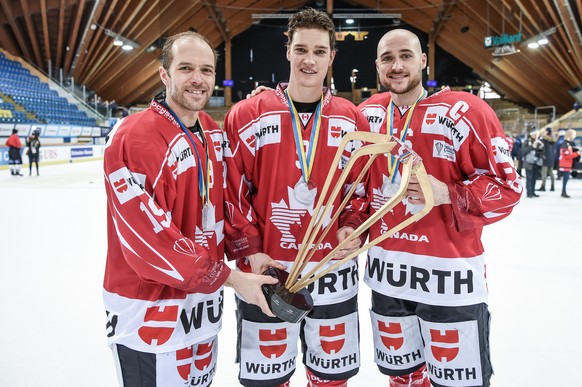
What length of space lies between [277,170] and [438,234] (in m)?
0.71

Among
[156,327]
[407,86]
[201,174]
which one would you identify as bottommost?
[156,327]

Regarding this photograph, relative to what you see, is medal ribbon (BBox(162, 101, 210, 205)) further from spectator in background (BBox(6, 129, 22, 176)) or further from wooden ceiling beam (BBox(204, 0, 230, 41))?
wooden ceiling beam (BBox(204, 0, 230, 41))

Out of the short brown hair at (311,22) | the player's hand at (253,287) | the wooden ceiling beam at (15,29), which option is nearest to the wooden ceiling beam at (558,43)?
the short brown hair at (311,22)

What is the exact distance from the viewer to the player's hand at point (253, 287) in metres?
1.37

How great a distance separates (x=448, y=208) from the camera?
1.75 meters

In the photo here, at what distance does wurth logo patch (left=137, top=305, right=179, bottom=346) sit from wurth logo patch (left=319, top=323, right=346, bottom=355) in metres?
0.63

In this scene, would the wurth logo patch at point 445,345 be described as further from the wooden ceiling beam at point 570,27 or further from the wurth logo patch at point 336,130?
the wooden ceiling beam at point 570,27

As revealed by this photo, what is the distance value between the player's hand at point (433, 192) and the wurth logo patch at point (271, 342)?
0.76m

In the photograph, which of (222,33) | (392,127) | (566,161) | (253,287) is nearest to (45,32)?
(222,33)

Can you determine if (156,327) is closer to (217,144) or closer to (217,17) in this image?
(217,144)

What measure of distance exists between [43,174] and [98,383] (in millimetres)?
11145

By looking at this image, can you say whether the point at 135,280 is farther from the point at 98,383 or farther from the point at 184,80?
the point at 98,383

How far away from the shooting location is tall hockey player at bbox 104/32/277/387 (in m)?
1.38

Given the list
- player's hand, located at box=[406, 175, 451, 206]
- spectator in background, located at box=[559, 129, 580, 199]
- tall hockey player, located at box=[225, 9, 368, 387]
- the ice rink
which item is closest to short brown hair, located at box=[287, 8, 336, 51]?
tall hockey player, located at box=[225, 9, 368, 387]
